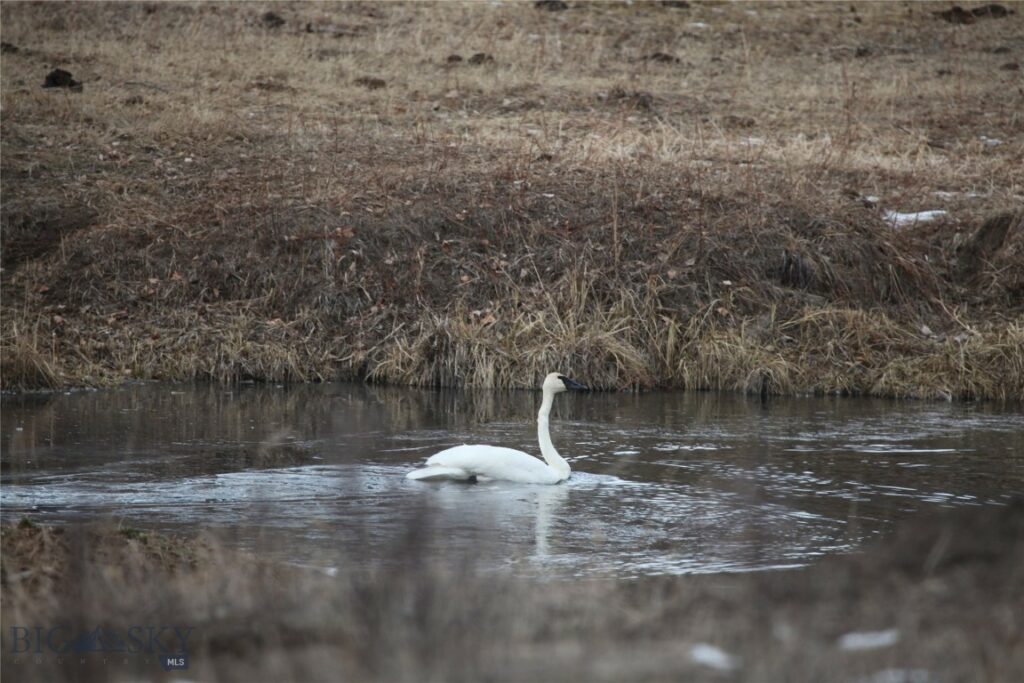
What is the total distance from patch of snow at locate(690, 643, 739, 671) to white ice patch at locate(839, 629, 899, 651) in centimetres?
48

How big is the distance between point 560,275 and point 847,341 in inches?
152

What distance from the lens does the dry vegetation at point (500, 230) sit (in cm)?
1677

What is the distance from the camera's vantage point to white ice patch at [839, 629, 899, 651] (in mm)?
4984

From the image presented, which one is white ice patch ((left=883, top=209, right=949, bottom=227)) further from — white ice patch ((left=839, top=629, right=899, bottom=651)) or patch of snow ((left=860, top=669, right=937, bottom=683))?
patch of snow ((left=860, top=669, right=937, bottom=683))

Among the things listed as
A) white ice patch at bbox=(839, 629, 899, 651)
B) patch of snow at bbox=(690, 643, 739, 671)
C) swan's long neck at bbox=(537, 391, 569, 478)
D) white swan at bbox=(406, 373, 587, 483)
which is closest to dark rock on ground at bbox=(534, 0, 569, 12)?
swan's long neck at bbox=(537, 391, 569, 478)

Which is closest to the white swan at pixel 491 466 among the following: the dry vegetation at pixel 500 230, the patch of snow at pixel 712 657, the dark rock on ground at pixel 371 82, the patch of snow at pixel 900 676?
the dry vegetation at pixel 500 230

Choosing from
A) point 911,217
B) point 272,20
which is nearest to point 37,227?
point 911,217

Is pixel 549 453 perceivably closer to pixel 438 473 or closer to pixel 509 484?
pixel 509 484

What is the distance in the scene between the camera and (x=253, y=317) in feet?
57.7

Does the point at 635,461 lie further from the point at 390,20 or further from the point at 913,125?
the point at 390,20

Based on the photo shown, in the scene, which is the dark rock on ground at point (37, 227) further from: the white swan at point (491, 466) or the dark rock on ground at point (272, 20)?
the dark rock on ground at point (272, 20)

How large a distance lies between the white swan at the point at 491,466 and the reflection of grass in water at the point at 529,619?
151 inches

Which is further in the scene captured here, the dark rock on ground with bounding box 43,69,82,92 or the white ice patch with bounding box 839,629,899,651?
the dark rock on ground with bounding box 43,69,82,92

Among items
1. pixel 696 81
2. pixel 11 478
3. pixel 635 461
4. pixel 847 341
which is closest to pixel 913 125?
pixel 696 81
